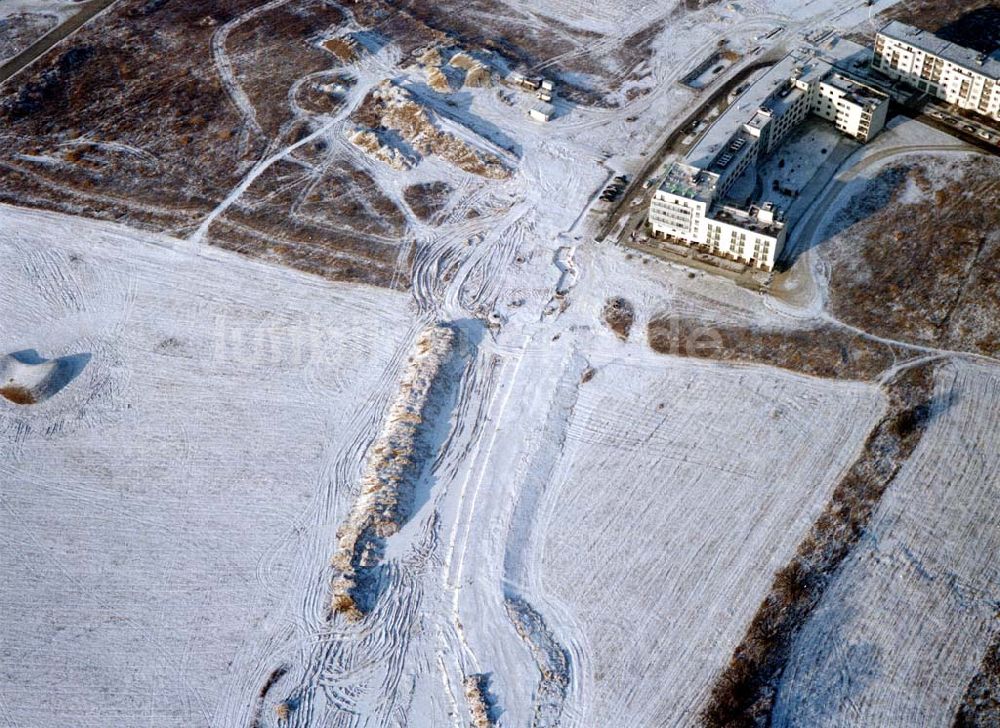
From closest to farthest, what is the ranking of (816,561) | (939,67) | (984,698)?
(984,698)
(816,561)
(939,67)

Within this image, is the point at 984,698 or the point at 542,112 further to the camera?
the point at 542,112

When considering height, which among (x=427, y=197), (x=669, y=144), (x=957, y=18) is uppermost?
(x=957, y=18)

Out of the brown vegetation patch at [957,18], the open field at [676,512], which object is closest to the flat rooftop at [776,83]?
the brown vegetation patch at [957,18]

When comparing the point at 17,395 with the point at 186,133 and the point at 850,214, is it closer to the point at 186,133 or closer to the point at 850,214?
the point at 186,133

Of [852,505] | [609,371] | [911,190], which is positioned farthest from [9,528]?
[911,190]

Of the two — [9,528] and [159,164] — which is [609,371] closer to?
[9,528]

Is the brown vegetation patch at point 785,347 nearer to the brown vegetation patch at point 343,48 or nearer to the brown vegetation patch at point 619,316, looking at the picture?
the brown vegetation patch at point 619,316

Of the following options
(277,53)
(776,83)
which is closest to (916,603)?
(776,83)
